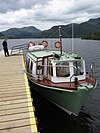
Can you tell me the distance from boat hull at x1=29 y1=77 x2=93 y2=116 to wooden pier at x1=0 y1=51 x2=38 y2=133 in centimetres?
272

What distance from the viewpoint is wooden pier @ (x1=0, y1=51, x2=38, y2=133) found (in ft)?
27.1

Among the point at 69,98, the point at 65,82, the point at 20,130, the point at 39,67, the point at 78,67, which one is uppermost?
the point at 78,67

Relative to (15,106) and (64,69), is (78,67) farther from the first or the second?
(15,106)

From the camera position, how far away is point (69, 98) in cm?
1498

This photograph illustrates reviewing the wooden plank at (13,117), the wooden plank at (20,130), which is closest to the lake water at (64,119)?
the wooden plank at (13,117)

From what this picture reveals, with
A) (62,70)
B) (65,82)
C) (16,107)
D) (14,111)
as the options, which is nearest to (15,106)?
(16,107)

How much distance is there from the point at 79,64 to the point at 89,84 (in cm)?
209

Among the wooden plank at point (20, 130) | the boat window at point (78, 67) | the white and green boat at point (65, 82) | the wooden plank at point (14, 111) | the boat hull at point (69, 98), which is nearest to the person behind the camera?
the wooden plank at point (20, 130)

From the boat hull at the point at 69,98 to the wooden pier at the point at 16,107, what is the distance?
272 centimetres

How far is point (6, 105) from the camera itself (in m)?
10.1

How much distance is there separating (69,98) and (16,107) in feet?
19.4

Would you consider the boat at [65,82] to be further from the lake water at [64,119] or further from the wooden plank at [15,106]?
the wooden plank at [15,106]

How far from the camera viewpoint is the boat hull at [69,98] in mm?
14435

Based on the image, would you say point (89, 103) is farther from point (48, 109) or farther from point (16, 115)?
point (16, 115)
